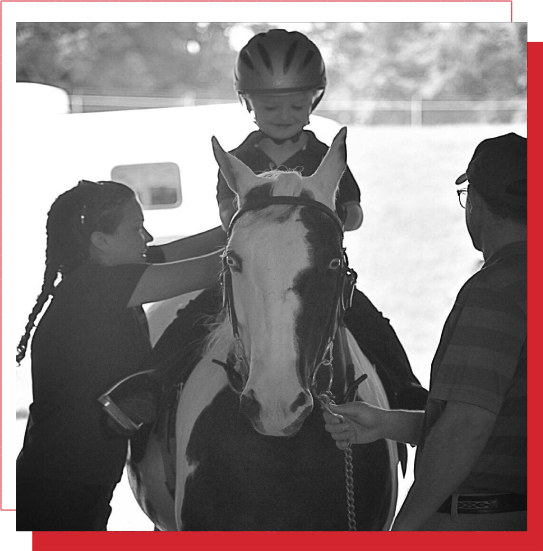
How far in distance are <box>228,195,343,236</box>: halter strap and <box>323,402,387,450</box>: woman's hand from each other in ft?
1.53

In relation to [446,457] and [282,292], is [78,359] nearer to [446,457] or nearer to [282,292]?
[282,292]

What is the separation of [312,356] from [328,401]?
0.19 metres

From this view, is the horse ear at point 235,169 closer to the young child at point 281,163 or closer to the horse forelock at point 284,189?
the horse forelock at point 284,189

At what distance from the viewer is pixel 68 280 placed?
2.25 meters

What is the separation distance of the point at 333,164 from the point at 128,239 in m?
0.77

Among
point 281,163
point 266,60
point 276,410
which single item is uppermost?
point 266,60

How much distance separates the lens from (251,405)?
1.70m

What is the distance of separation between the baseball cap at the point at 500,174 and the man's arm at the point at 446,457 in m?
0.54

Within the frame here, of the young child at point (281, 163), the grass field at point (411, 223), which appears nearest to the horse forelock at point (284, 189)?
the young child at point (281, 163)

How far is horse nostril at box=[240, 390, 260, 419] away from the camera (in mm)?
1696

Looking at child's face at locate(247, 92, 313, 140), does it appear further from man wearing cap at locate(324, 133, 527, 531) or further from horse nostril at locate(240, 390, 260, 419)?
horse nostril at locate(240, 390, 260, 419)

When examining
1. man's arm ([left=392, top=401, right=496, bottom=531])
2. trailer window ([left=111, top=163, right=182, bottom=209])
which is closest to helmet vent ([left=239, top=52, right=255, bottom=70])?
trailer window ([left=111, top=163, right=182, bottom=209])

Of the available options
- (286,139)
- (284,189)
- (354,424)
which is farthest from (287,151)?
(354,424)

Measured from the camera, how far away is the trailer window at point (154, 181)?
306cm
